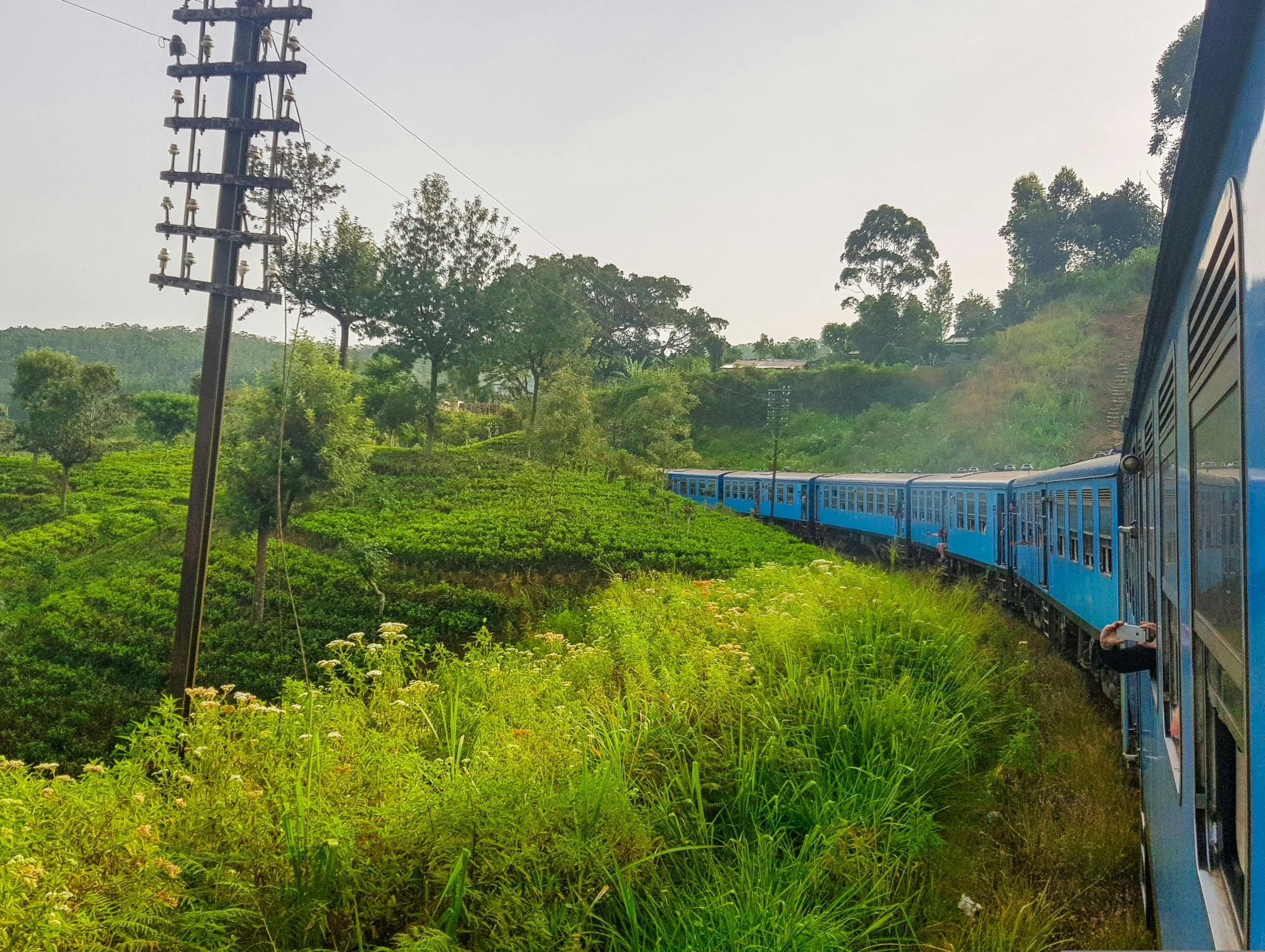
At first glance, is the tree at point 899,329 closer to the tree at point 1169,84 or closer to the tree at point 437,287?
the tree at point 1169,84

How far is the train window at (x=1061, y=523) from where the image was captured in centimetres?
925

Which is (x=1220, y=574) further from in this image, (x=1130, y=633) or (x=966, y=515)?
(x=966, y=515)

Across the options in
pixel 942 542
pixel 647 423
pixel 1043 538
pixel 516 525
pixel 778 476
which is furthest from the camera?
pixel 778 476

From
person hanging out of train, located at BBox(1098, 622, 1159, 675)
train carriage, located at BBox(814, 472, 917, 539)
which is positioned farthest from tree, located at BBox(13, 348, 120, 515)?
train carriage, located at BBox(814, 472, 917, 539)

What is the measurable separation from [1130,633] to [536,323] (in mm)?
13579

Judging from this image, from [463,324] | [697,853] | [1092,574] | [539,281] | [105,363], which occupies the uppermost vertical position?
[539,281]

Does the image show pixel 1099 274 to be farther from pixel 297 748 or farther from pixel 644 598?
pixel 297 748

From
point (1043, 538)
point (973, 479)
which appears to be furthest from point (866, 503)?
point (1043, 538)

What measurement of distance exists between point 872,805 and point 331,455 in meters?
7.82

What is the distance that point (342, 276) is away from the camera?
1395 cm

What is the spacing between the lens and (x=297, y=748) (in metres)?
4.09

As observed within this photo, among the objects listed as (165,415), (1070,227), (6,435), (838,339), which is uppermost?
(1070,227)

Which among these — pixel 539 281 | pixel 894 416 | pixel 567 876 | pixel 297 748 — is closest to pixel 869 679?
pixel 567 876

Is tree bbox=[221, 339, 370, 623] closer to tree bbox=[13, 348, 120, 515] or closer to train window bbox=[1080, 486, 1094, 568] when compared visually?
tree bbox=[13, 348, 120, 515]
